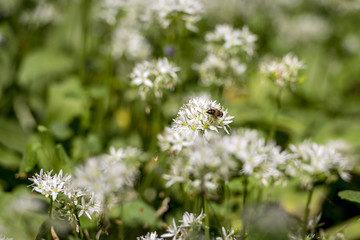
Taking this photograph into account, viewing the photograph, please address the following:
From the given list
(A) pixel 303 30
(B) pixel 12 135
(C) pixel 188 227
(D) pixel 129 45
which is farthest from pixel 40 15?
(A) pixel 303 30

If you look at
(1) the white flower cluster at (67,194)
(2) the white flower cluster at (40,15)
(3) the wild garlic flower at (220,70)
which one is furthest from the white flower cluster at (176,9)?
(2) the white flower cluster at (40,15)

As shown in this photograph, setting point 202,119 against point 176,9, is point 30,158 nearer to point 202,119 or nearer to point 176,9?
point 202,119

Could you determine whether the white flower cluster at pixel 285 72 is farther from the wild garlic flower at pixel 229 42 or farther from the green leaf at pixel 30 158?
the green leaf at pixel 30 158

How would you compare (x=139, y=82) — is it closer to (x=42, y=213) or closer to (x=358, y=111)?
(x=42, y=213)

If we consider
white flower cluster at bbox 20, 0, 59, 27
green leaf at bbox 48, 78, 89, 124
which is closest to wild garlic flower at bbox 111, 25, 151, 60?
green leaf at bbox 48, 78, 89, 124

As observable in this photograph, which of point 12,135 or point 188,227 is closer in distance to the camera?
point 188,227

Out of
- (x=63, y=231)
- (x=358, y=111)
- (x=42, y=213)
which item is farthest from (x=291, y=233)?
(x=358, y=111)

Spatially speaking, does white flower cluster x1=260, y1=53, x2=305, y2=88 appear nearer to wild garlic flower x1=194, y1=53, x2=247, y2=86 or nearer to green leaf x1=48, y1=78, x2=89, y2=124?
wild garlic flower x1=194, y1=53, x2=247, y2=86
